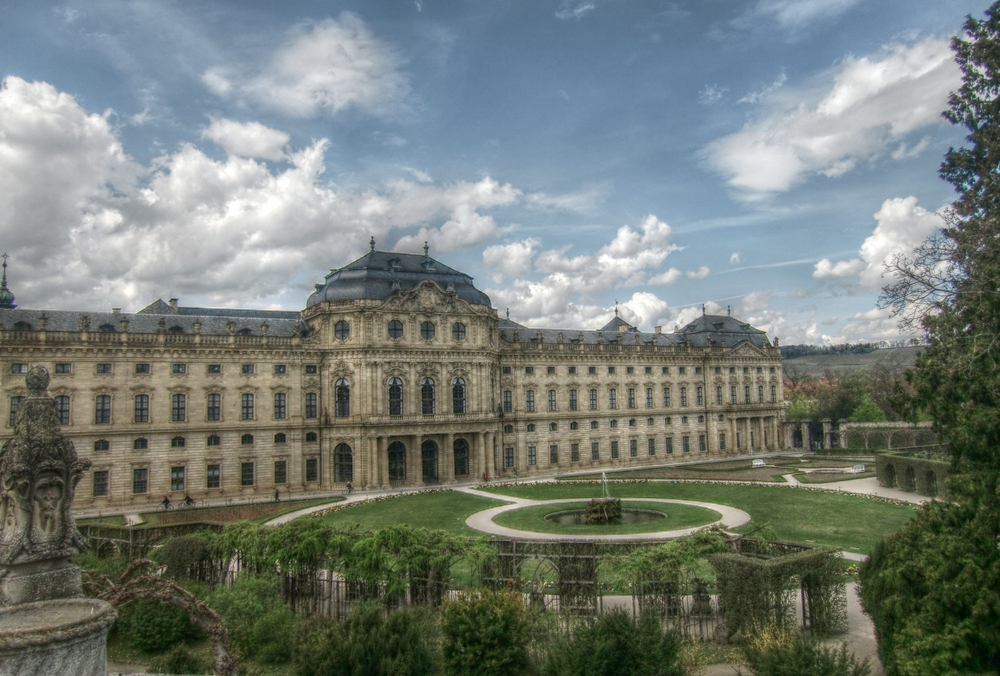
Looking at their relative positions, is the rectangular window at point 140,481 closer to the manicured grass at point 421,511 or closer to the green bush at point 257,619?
the manicured grass at point 421,511

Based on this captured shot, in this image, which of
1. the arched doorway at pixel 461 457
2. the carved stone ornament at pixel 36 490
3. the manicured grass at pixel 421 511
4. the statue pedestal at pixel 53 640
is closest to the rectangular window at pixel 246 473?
the manicured grass at pixel 421 511

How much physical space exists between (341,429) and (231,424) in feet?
29.3

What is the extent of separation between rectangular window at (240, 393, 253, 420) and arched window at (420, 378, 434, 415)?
14.8 m

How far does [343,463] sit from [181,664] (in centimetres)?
4055

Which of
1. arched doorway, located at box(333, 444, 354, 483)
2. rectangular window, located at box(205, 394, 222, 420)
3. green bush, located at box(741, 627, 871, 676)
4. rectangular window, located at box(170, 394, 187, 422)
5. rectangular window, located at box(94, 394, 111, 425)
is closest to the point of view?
green bush, located at box(741, 627, 871, 676)

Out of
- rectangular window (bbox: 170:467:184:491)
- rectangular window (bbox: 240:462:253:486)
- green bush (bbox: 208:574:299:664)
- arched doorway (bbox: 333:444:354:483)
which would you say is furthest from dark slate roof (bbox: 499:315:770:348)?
green bush (bbox: 208:574:299:664)

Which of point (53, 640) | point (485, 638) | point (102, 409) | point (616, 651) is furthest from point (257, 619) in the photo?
point (102, 409)

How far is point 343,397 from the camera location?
5934cm

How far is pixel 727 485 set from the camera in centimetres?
5209

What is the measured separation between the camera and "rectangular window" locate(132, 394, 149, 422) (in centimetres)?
5216

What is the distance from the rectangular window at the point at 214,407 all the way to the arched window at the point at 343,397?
947 centimetres

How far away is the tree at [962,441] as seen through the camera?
13.7 m

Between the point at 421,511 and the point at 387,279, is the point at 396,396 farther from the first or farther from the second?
the point at 421,511

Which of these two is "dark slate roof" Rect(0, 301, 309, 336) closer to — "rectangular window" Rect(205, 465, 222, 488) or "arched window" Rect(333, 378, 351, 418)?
"arched window" Rect(333, 378, 351, 418)
